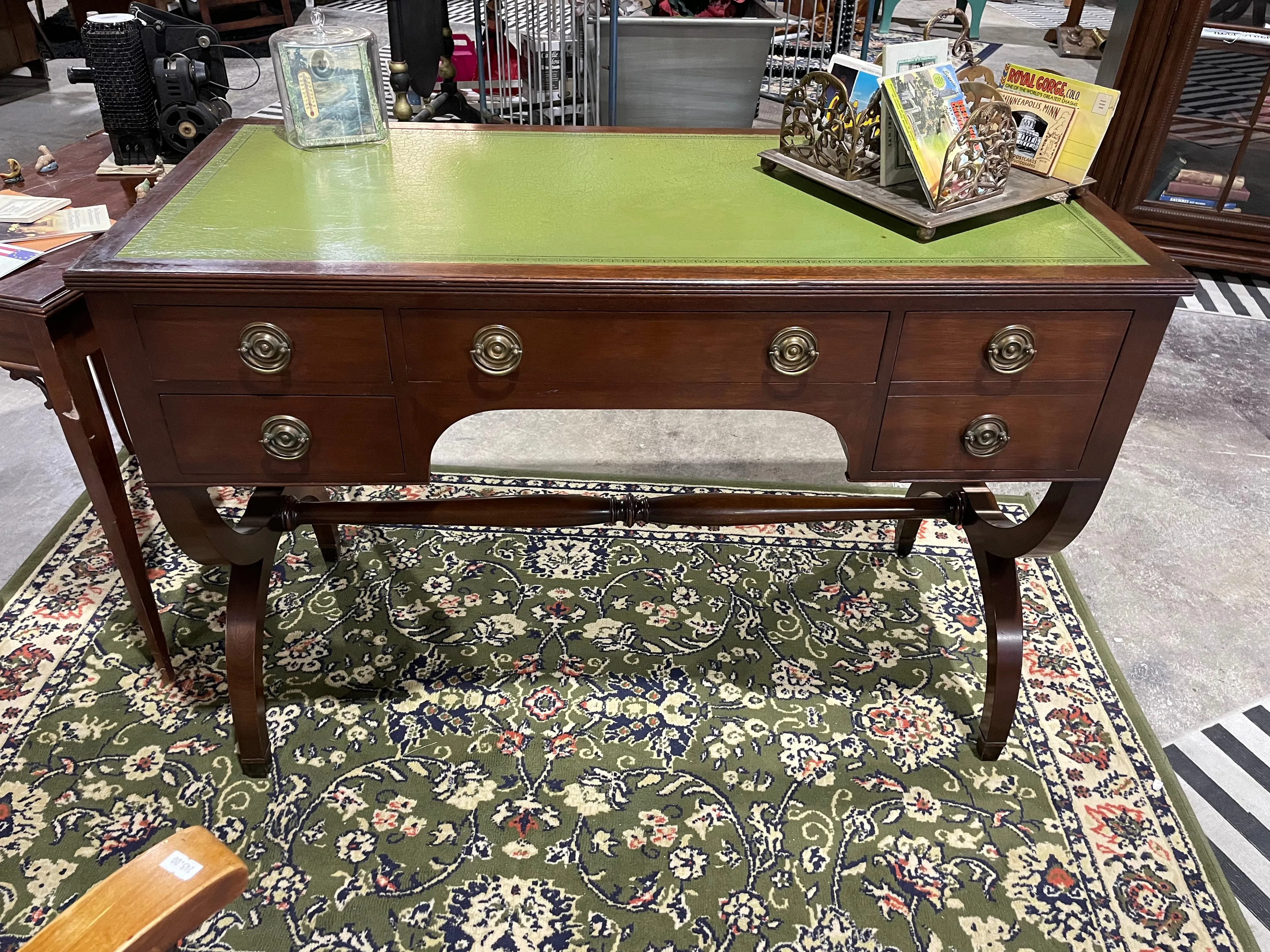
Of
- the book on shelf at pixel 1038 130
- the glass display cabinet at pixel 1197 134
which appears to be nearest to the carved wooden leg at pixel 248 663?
the book on shelf at pixel 1038 130

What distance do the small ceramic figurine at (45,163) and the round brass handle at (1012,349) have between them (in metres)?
2.04

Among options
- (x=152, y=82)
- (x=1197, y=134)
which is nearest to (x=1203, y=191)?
(x=1197, y=134)

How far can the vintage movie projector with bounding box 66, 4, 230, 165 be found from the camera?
6.47ft

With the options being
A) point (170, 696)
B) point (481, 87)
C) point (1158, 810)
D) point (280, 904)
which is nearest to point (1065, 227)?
point (1158, 810)

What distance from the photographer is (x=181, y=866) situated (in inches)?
27.5

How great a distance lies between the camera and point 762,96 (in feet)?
18.1

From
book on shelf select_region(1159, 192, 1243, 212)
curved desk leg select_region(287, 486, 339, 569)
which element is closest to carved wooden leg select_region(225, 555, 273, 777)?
curved desk leg select_region(287, 486, 339, 569)

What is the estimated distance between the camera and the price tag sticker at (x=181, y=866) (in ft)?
2.27

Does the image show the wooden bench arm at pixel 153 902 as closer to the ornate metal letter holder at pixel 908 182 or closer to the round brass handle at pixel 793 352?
the round brass handle at pixel 793 352

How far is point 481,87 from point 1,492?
2.37 m

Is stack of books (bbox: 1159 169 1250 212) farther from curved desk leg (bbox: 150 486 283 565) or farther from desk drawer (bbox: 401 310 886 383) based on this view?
curved desk leg (bbox: 150 486 283 565)

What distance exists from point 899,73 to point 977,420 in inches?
22.4

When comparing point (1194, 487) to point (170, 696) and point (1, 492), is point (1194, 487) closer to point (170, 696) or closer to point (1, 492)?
point (170, 696)

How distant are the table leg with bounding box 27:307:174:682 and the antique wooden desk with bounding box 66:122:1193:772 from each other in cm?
25
